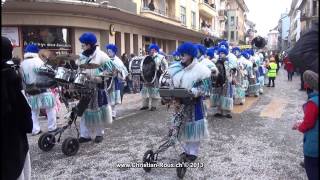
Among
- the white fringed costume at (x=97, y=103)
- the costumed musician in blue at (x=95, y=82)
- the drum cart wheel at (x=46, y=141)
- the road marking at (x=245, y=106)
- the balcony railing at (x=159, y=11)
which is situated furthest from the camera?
the balcony railing at (x=159, y=11)

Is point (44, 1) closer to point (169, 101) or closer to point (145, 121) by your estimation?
point (145, 121)

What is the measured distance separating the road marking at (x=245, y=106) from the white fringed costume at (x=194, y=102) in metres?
6.32

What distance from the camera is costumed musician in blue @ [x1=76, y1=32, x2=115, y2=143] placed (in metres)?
7.45

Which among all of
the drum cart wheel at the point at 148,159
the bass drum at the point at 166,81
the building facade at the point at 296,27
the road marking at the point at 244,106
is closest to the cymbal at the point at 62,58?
the bass drum at the point at 166,81

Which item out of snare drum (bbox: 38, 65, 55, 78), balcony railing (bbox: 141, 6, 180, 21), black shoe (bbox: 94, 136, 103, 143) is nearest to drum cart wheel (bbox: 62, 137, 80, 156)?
black shoe (bbox: 94, 136, 103, 143)

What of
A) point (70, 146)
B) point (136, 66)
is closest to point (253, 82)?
point (136, 66)

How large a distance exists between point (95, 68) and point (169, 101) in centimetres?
217

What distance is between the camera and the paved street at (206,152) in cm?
607

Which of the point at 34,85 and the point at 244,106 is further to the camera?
the point at 244,106

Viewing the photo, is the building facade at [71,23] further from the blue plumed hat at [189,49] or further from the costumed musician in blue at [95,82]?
the blue plumed hat at [189,49]

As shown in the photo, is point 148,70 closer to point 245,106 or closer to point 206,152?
point 245,106

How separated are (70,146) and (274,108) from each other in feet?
26.2

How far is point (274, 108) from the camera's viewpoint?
13000 mm

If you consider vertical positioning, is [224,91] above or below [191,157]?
above
